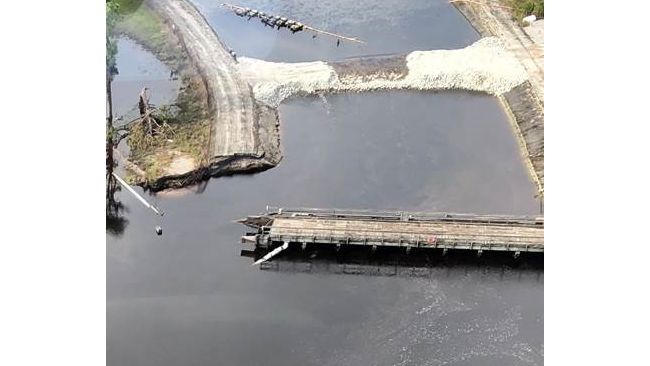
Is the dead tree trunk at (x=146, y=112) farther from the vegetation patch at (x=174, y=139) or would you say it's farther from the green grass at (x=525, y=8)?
the green grass at (x=525, y=8)

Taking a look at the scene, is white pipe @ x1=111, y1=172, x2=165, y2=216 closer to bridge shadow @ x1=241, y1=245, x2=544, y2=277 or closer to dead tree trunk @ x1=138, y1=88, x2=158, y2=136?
dead tree trunk @ x1=138, y1=88, x2=158, y2=136

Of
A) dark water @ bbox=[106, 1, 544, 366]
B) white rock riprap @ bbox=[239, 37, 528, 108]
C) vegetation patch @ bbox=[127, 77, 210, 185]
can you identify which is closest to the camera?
dark water @ bbox=[106, 1, 544, 366]

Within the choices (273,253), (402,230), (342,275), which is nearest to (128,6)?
(273,253)

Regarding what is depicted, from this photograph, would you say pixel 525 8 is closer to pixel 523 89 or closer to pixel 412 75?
pixel 523 89

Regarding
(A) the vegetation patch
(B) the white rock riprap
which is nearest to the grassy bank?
(A) the vegetation patch

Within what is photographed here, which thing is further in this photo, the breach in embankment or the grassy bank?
the breach in embankment
